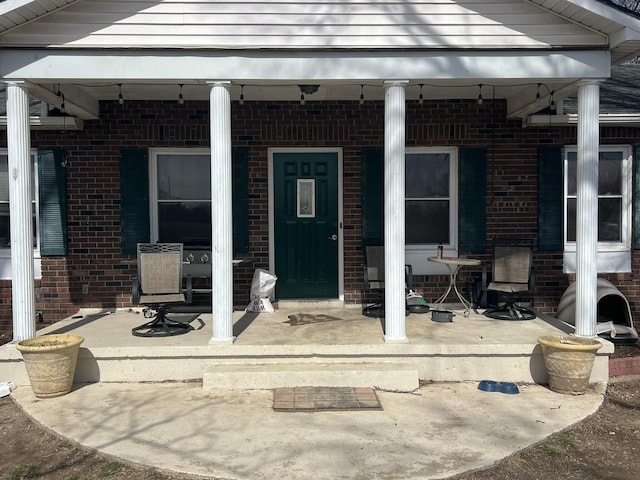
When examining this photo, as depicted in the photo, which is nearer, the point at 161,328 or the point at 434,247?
the point at 161,328

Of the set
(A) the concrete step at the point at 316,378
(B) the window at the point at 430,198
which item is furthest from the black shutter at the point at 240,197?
(A) the concrete step at the point at 316,378

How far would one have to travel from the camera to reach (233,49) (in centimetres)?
573

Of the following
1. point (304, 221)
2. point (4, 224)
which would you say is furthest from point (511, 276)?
point (4, 224)

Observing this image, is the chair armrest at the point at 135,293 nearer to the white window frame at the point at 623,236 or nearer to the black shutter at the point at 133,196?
the black shutter at the point at 133,196

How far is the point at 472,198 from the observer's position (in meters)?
7.74

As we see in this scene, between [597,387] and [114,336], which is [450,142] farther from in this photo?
[114,336]

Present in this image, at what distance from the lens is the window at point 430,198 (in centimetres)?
792

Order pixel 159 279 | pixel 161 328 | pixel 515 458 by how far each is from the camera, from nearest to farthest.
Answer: pixel 515 458
pixel 159 279
pixel 161 328

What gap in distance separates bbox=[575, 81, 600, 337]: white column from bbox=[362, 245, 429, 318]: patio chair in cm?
197

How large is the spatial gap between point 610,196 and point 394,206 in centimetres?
399

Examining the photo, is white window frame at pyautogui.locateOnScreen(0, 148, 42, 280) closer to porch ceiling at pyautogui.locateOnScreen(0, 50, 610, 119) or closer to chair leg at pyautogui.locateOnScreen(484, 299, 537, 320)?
porch ceiling at pyautogui.locateOnScreen(0, 50, 610, 119)

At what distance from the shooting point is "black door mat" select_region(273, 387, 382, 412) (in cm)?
488

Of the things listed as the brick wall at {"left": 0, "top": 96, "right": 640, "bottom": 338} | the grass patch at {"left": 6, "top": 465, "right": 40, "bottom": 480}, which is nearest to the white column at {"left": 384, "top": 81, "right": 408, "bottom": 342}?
the brick wall at {"left": 0, "top": 96, "right": 640, "bottom": 338}

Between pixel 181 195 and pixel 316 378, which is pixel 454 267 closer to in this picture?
pixel 316 378
